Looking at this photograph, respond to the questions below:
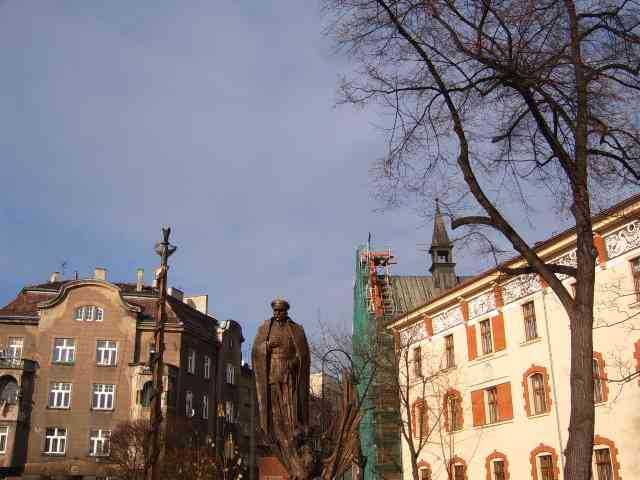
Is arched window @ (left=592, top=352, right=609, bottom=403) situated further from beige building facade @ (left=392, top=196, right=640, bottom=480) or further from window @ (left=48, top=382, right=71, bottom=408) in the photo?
window @ (left=48, top=382, right=71, bottom=408)

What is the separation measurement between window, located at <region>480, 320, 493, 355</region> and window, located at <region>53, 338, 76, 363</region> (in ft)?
81.7

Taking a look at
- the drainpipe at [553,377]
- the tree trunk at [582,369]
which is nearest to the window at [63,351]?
the drainpipe at [553,377]

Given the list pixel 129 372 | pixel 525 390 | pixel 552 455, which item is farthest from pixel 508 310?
pixel 129 372

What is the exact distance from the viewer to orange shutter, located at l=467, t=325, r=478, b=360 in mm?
31455

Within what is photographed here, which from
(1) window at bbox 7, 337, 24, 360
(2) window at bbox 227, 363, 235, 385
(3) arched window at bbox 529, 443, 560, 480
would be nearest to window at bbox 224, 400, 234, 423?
(2) window at bbox 227, 363, 235, 385

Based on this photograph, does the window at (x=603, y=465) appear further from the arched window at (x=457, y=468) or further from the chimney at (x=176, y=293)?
the chimney at (x=176, y=293)

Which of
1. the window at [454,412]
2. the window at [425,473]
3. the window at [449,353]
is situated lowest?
the window at [425,473]

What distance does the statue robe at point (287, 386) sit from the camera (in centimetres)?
788

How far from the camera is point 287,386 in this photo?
26.0 ft

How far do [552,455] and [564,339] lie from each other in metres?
4.26

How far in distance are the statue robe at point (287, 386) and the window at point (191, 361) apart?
125 feet

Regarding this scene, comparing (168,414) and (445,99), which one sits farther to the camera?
(168,414)

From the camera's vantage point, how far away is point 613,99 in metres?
12.3

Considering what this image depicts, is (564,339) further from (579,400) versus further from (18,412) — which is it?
(18,412)
